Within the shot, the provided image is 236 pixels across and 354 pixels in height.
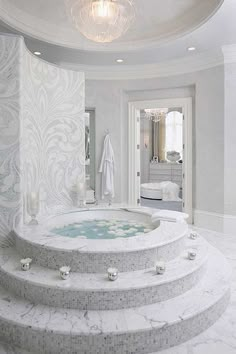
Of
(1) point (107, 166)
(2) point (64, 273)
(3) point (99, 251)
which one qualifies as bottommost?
Answer: (2) point (64, 273)

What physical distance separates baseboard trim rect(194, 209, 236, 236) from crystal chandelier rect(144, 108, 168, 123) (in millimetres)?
4145

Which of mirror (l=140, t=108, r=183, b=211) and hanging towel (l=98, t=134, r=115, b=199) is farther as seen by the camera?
mirror (l=140, t=108, r=183, b=211)

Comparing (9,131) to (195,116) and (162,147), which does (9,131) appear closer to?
(195,116)

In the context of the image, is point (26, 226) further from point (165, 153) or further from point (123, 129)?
point (165, 153)

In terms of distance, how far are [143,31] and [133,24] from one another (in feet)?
0.80

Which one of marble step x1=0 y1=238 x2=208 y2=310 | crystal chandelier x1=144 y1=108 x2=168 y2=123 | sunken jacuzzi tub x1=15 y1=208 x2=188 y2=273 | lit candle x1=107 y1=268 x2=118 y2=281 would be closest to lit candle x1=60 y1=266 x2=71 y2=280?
marble step x1=0 y1=238 x2=208 y2=310

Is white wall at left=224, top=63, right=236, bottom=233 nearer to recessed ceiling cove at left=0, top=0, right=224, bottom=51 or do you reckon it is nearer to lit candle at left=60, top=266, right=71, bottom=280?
recessed ceiling cove at left=0, top=0, right=224, bottom=51

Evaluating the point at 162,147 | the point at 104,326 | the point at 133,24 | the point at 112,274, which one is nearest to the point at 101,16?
the point at 133,24

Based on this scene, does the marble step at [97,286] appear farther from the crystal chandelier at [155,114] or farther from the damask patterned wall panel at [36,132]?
the crystal chandelier at [155,114]

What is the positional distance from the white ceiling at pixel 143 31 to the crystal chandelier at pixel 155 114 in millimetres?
3333

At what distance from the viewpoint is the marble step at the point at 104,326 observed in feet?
6.23

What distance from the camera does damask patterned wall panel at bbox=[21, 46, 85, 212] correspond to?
3.49 metres

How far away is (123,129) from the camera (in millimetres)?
5898

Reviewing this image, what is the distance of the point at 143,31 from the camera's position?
448 centimetres
